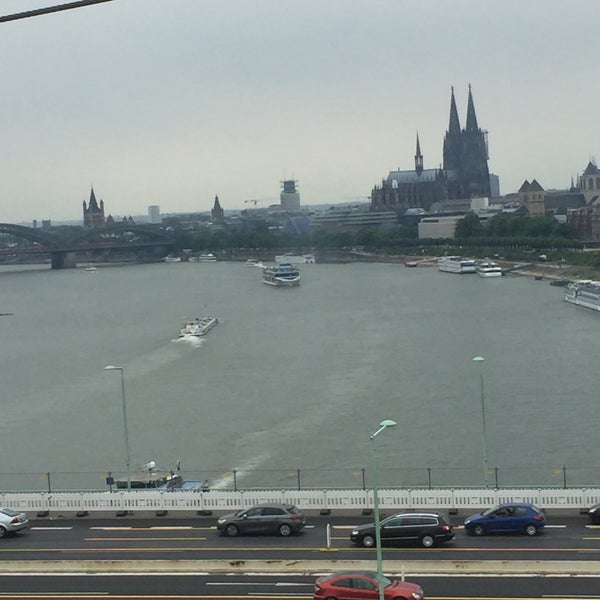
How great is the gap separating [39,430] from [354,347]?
8973mm

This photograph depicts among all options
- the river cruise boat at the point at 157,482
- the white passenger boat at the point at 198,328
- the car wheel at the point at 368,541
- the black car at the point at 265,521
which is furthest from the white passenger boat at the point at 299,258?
the car wheel at the point at 368,541

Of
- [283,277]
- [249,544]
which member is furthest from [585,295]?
[249,544]

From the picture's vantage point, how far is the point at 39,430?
16.6 m

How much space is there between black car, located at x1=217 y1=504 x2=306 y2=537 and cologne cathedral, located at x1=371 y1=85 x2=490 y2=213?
7544cm

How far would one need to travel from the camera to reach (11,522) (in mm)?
8781

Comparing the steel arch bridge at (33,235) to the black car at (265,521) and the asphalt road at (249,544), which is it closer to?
the asphalt road at (249,544)

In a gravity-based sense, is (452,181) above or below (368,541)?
above

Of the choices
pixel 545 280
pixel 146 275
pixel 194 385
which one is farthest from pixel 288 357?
pixel 146 275

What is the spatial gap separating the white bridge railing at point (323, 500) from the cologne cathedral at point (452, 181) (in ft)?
244

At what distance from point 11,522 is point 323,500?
2425mm

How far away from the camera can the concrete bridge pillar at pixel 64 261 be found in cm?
6800

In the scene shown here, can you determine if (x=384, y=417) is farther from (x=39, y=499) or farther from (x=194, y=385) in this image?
(x=39, y=499)

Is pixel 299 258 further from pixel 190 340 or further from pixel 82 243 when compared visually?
pixel 190 340

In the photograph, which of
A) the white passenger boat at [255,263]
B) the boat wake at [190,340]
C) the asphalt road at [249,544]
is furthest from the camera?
the white passenger boat at [255,263]
